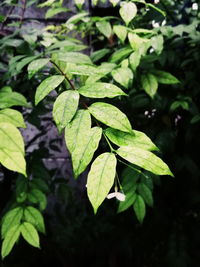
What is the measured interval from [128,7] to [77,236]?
5.28ft

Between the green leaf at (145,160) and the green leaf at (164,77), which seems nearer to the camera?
the green leaf at (145,160)

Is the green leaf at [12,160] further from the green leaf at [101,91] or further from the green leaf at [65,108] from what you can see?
the green leaf at [101,91]

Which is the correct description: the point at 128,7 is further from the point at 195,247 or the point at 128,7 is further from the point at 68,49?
the point at 195,247

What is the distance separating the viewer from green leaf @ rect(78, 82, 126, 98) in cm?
65

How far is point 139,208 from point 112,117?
48cm

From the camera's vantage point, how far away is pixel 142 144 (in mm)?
618

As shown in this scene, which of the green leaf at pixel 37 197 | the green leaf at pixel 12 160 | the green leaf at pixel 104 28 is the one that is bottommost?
the green leaf at pixel 37 197

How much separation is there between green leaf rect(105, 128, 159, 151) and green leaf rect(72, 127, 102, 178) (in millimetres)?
42

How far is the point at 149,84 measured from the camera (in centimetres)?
109

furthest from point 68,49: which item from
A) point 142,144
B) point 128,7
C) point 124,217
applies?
point 124,217

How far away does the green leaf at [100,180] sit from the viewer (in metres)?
0.52

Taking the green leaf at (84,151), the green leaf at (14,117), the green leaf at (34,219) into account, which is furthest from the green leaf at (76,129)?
the green leaf at (34,219)

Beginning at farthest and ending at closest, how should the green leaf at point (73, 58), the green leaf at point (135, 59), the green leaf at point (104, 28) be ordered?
1. the green leaf at point (104, 28)
2. the green leaf at point (135, 59)
3. the green leaf at point (73, 58)

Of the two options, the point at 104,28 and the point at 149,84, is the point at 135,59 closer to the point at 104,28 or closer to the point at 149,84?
the point at 149,84
